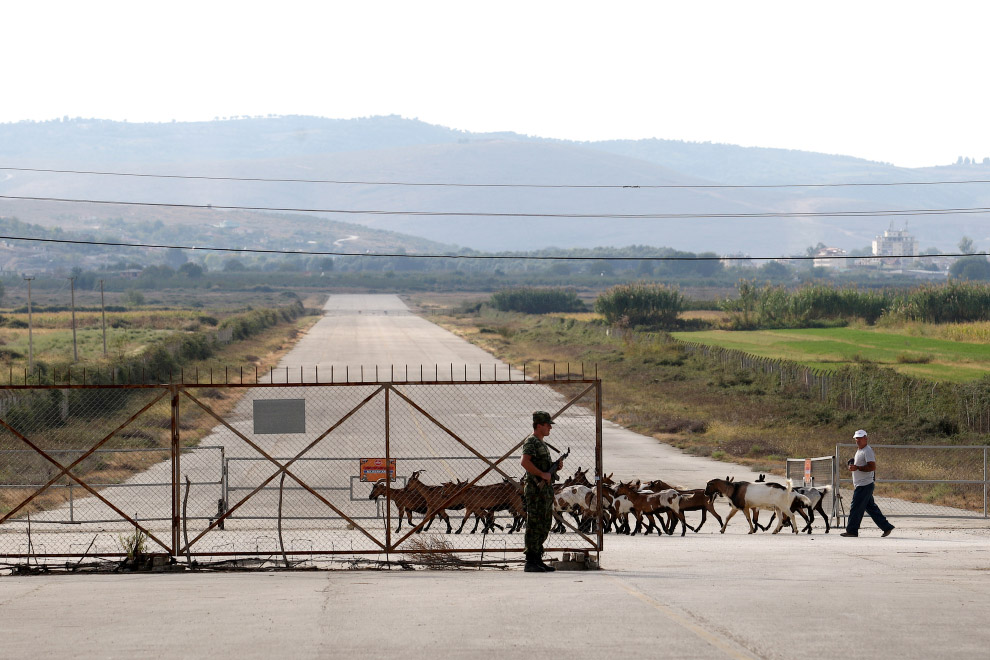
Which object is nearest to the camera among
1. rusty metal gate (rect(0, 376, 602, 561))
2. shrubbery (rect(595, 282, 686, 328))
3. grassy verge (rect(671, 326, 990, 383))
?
rusty metal gate (rect(0, 376, 602, 561))

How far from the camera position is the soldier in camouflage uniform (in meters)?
13.4

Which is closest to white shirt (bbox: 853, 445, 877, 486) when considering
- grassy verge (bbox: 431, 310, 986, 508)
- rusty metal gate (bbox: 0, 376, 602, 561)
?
rusty metal gate (bbox: 0, 376, 602, 561)

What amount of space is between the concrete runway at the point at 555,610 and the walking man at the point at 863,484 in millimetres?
1928

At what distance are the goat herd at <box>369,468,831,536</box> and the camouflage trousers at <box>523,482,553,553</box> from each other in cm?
344

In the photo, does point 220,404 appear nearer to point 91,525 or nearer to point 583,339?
point 91,525

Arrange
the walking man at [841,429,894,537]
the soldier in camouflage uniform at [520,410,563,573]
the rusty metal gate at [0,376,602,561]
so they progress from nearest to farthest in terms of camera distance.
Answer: the soldier in camouflage uniform at [520,410,563,573] < the rusty metal gate at [0,376,602,561] < the walking man at [841,429,894,537]

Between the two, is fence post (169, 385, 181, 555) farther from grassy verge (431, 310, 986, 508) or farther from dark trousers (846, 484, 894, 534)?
grassy verge (431, 310, 986, 508)

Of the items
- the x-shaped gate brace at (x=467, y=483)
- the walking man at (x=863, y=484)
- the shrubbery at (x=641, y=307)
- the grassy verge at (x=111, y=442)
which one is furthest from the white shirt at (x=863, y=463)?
the shrubbery at (x=641, y=307)

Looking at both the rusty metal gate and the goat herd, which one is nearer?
the rusty metal gate

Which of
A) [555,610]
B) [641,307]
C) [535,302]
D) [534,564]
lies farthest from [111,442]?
[535,302]

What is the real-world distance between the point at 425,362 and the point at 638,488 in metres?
42.1

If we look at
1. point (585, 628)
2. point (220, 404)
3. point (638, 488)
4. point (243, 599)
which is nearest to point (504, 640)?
point (585, 628)

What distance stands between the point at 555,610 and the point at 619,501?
27.8 feet

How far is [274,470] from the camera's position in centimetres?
2683
